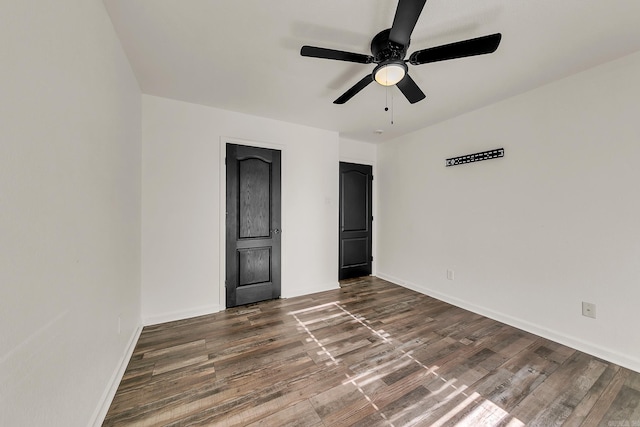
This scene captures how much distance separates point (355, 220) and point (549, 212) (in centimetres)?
264

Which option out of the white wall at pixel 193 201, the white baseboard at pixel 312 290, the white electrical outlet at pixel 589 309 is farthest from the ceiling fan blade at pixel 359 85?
the white electrical outlet at pixel 589 309

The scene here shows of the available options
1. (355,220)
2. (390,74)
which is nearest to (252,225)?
(355,220)

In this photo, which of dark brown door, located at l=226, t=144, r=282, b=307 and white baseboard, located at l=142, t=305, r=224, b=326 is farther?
dark brown door, located at l=226, t=144, r=282, b=307

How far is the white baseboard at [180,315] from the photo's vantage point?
268 cm

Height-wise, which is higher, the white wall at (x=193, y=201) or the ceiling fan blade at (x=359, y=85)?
the ceiling fan blade at (x=359, y=85)

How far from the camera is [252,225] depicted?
3.28 m

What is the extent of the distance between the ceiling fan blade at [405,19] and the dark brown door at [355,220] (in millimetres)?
2883

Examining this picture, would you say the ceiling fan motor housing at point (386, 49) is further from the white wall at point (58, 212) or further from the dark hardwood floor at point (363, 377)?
the dark hardwood floor at point (363, 377)

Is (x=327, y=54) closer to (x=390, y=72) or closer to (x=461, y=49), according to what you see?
(x=390, y=72)

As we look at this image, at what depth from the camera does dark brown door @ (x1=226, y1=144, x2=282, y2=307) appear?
3.13 meters

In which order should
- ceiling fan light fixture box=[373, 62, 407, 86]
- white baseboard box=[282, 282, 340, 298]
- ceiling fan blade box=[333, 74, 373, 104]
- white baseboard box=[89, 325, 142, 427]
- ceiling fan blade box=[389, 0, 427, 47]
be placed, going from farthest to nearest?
white baseboard box=[282, 282, 340, 298] < ceiling fan blade box=[333, 74, 373, 104] < ceiling fan light fixture box=[373, 62, 407, 86] < white baseboard box=[89, 325, 142, 427] < ceiling fan blade box=[389, 0, 427, 47]

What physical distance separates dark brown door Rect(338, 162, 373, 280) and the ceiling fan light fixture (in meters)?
2.58

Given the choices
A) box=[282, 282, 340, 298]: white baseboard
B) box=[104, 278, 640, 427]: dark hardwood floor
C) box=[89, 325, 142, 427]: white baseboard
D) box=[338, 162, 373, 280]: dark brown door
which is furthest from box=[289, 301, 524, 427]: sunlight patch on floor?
box=[338, 162, 373, 280]: dark brown door

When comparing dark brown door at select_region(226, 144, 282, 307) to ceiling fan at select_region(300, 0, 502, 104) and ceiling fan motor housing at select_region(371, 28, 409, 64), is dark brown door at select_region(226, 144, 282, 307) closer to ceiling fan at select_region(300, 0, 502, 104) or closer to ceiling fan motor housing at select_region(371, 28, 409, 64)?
ceiling fan at select_region(300, 0, 502, 104)
